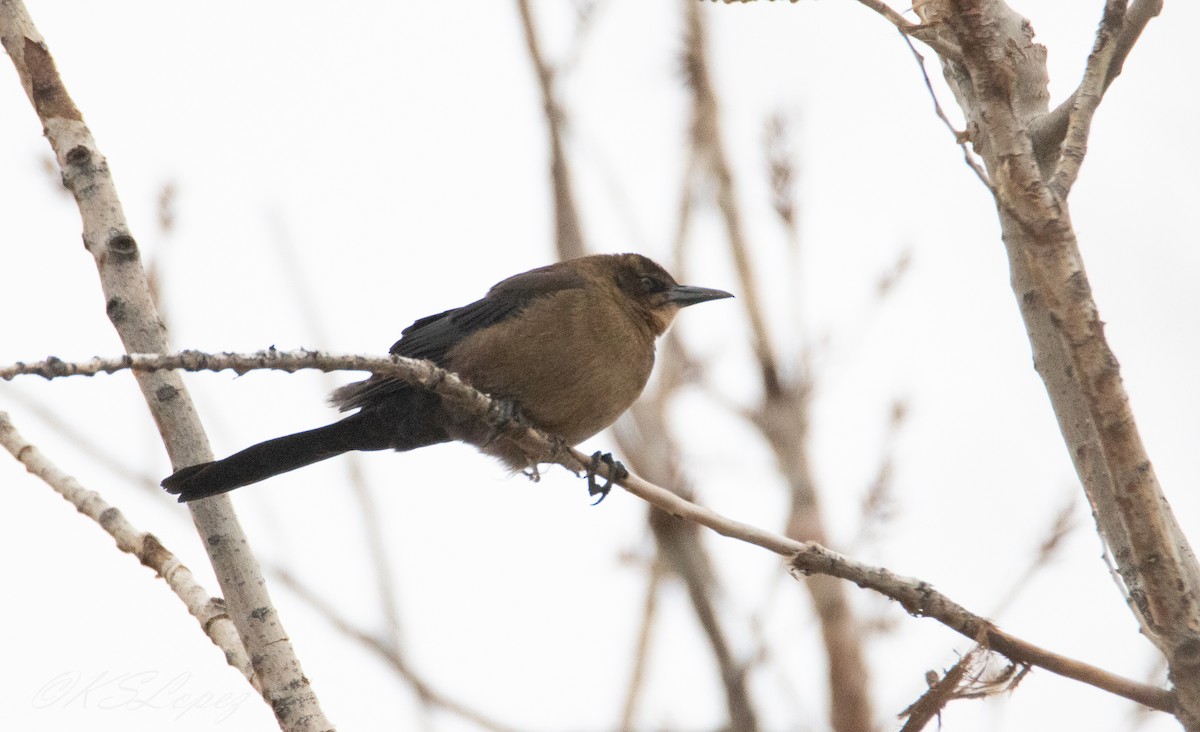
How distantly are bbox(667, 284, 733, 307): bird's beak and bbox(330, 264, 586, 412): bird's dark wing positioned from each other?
0.53m

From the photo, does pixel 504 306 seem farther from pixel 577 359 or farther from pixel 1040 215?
pixel 1040 215

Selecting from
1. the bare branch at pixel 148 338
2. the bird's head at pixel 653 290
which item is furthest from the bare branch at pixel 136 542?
the bird's head at pixel 653 290

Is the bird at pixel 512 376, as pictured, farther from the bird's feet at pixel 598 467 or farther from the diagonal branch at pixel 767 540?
the diagonal branch at pixel 767 540

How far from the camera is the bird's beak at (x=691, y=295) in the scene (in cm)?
530

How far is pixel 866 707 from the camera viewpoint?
3.22 m

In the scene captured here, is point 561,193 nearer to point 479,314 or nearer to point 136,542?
point 479,314

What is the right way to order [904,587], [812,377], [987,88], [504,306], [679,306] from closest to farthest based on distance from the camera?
[987,88] → [904,587] → [812,377] → [504,306] → [679,306]

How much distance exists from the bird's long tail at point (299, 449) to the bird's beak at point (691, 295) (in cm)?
150

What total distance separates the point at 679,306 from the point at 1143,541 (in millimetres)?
3273

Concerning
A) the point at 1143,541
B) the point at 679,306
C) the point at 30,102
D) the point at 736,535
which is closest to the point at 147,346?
the point at 30,102

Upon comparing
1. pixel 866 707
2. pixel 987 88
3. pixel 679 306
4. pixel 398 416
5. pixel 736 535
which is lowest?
pixel 866 707

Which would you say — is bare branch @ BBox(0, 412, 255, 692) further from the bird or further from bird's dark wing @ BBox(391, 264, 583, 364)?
bird's dark wing @ BBox(391, 264, 583, 364)

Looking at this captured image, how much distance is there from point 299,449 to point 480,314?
94 cm

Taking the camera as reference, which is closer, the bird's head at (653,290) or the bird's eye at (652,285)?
the bird's head at (653,290)
